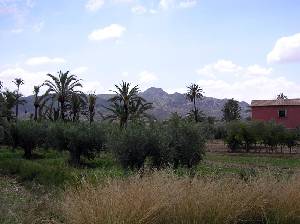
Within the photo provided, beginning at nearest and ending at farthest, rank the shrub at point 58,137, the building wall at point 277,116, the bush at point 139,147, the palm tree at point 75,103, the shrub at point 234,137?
the bush at point 139,147 → the shrub at point 58,137 → the shrub at point 234,137 → the palm tree at point 75,103 → the building wall at point 277,116

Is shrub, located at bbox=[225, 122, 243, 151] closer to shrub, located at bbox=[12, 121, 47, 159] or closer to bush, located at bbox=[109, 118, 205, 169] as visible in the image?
shrub, located at bbox=[12, 121, 47, 159]

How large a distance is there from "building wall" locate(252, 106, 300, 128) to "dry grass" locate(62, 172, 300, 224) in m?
58.1

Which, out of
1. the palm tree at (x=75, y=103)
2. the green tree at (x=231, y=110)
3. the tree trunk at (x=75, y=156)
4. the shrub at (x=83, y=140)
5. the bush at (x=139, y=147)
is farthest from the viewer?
the green tree at (x=231, y=110)

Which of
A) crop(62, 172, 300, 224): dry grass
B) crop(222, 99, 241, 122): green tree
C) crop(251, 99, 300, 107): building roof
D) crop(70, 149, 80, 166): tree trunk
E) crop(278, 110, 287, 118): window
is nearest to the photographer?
crop(62, 172, 300, 224): dry grass

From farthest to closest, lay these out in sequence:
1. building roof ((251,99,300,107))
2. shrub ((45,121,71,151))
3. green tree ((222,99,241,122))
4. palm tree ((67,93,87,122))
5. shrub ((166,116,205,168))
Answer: green tree ((222,99,241,122)), building roof ((251,99,300,107)), palm tree ((67,93,87,122)), shrub ((45,121,71,151)), shrub ((166,116,205,168))

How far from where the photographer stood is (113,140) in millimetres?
23984

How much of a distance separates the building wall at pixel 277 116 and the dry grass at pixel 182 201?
58.1 meters

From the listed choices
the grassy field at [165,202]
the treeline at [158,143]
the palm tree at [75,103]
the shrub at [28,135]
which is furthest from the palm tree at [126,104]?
the grassy field at [165,202]

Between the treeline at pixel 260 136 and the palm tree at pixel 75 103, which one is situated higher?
the palm tree at pixel 75 103

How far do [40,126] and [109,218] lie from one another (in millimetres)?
35132

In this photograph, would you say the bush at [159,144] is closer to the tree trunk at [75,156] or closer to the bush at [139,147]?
the bush at [139,147]

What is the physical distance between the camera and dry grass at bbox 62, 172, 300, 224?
627 centimetres

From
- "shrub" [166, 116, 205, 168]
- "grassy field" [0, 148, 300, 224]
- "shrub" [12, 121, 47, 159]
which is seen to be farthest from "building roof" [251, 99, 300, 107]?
"grassy field" [0, 148, 300, 224]

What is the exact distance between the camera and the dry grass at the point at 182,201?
6.27 metres
